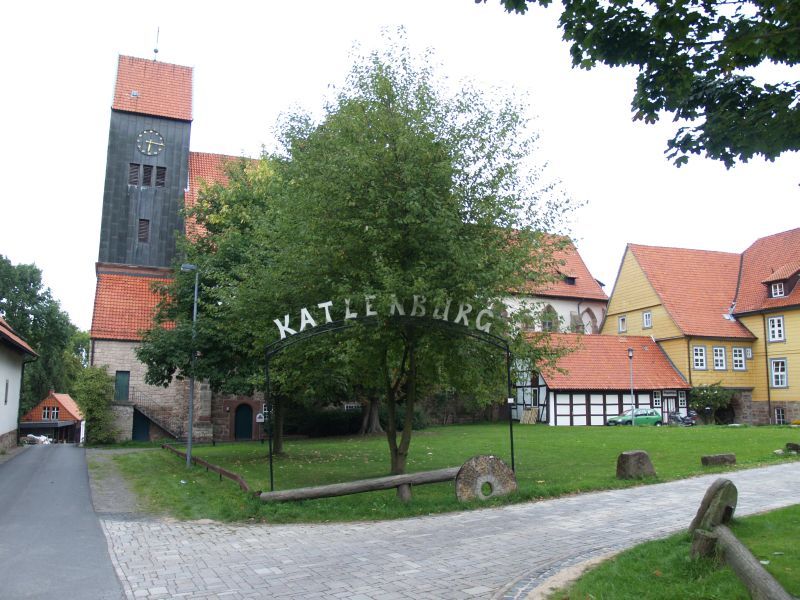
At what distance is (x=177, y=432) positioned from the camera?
3862 centimetres

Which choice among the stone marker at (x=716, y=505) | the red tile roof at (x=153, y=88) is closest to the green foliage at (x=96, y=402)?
the red tile roof at (x=153, y=88)

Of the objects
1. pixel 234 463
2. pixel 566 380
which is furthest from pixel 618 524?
pixel 566 380

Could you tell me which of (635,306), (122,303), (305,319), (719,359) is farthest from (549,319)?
(635,306)

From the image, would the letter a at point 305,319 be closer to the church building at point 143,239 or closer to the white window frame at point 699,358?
the church building at point 143,239

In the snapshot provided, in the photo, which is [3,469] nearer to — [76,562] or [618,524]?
[76,562]

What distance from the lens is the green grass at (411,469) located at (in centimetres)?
1130

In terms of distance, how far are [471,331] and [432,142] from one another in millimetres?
3501

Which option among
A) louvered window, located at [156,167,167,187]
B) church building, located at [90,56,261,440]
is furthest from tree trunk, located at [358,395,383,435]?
louvered window, located at [156,167,167,187]

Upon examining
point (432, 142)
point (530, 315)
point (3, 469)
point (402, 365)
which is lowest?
point (3, 469)

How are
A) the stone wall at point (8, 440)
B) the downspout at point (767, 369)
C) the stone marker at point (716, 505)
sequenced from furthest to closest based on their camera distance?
the downspout at point (767, 369), the stone wall at point (8, 440), the stone marker at point (716, 505)

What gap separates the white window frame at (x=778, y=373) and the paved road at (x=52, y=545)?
3956 centimetres

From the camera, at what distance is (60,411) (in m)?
70.6

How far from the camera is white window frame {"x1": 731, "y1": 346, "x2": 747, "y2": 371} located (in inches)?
1704

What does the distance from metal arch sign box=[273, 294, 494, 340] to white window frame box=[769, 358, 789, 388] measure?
36266 millimetres
